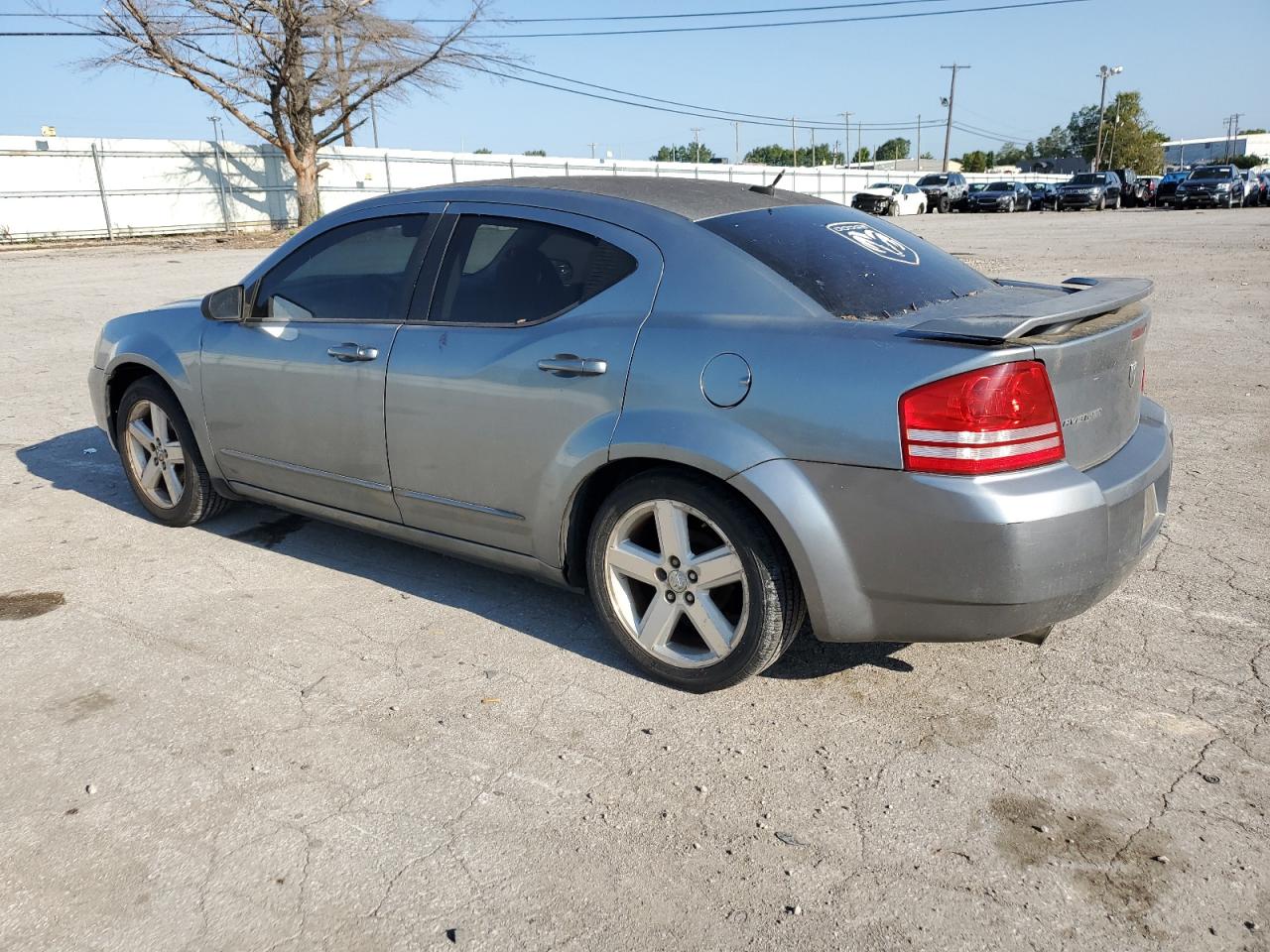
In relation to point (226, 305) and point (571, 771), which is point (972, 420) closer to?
point (571, 771)

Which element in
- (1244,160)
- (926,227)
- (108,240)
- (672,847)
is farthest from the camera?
(1244,160)

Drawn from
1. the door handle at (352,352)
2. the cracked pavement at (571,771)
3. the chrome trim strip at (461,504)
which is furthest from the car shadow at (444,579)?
the door handle at (352,352)

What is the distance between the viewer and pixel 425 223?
13.1 feet

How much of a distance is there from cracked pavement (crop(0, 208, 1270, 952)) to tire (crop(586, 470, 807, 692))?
0.52 feet

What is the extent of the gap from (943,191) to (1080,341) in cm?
5078

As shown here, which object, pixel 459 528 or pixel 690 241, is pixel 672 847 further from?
pixel 690 241

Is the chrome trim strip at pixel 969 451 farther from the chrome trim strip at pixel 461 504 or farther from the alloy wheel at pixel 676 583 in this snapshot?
the chrome trim strip at pixel 461 504

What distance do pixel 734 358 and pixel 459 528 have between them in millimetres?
1348

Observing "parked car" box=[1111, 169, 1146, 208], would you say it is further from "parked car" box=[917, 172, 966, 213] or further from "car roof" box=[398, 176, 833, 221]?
"car roof" box=[398, 176, 833, 221]

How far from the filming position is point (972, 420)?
109 inches

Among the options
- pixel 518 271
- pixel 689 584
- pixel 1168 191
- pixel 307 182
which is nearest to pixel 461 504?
pixel 518 271

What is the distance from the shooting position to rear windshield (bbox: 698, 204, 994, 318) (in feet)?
10.7

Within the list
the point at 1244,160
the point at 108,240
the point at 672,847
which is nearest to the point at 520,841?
the point at 672,847

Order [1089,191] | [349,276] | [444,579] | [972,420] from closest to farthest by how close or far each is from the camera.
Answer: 1. [972,420]
2. [349,276]
3. [444,579]
4. [1089,191]
